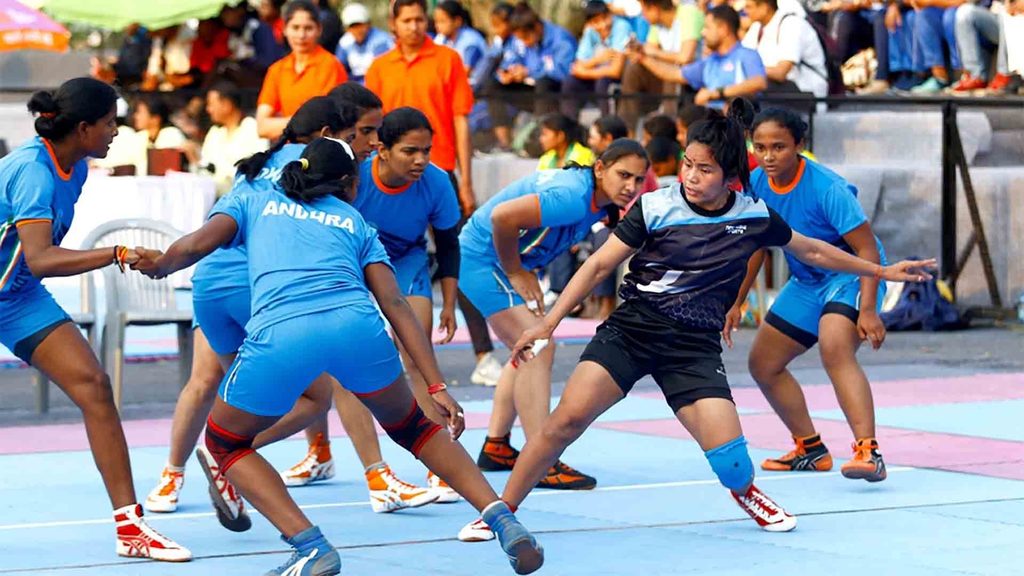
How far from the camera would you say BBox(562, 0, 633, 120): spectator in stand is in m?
18.6

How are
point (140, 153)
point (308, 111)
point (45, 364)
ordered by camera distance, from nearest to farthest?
point (45, 364)
point (308, 111)
point (140, 153)

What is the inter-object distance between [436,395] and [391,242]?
6.60 ft

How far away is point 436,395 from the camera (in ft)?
21.7

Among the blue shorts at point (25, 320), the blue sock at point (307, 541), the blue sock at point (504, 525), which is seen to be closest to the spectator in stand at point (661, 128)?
the blue shorts at point (25, 320)

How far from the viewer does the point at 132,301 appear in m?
11.4

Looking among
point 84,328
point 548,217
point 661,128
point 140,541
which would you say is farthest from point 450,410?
point 661,128

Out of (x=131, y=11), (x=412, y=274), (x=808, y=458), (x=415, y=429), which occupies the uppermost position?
A: (x=131, y=11)

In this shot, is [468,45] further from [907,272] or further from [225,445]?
[225,445]

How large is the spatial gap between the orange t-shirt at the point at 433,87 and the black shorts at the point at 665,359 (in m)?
5.43

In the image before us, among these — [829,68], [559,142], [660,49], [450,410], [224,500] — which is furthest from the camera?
[660,49]

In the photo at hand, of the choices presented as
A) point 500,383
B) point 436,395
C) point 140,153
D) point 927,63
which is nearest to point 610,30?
point 927,63

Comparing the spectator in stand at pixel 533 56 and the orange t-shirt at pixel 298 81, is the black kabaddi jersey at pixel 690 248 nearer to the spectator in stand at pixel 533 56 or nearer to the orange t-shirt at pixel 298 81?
the orange t-shirt at pixel 298 81

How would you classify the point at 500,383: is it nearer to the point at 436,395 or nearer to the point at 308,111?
the point at 308,111

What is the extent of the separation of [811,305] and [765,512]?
167 centimetres
